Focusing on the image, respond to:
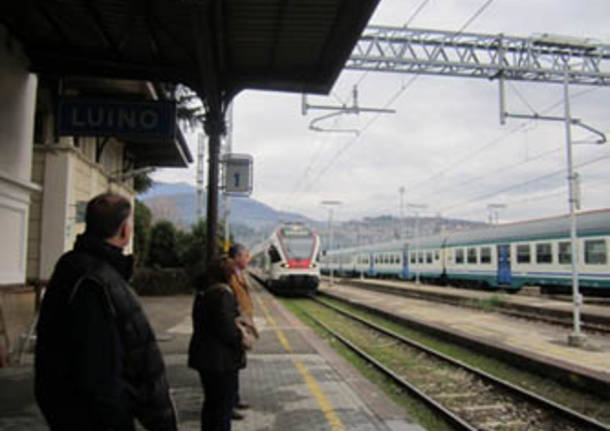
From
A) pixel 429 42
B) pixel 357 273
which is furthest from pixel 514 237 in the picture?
pixel 357 273

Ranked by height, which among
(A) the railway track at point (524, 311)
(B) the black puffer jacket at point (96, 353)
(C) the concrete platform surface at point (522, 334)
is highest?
(B) the black puffer jacket at point (96, 353)

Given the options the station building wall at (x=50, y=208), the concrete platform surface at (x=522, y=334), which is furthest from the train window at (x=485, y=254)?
the station building wall at (x=50, y=208)

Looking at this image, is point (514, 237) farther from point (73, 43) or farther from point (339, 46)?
point (73, 43)

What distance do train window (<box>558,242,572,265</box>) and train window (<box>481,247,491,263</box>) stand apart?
5.48 metres

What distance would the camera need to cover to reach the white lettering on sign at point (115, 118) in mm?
7094

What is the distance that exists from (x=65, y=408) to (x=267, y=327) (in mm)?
11368

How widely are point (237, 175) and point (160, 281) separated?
16314 mm

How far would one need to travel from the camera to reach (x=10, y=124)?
7609 millimetres

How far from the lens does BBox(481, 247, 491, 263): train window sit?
26953mm

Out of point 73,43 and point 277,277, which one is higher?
point 73,43

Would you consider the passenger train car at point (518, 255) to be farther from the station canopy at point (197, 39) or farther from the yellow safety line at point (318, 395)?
the station canopy at point (197, 39)

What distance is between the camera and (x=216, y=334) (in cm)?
433

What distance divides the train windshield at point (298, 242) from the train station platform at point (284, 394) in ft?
44.1

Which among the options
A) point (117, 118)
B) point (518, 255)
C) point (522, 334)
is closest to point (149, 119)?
point (117, 118)
